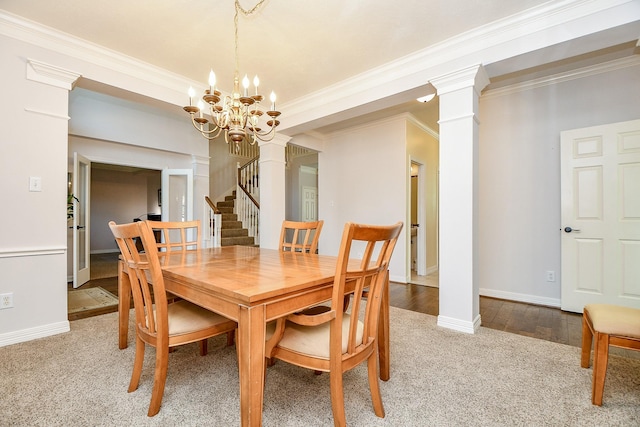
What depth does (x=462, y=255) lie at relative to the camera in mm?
2498

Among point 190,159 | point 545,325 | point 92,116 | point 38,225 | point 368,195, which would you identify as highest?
point 92,116

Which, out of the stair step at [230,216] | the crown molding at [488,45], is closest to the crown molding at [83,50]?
the crown molding at [488,45]

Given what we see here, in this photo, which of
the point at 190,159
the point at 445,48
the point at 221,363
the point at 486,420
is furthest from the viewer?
the point at 190,159

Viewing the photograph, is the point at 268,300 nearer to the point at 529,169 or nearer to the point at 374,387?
Result: the point at 374,387

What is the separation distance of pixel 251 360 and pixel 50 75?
3.00 metres

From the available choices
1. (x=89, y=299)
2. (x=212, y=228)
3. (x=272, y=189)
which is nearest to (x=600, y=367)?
(x=272, y=189)

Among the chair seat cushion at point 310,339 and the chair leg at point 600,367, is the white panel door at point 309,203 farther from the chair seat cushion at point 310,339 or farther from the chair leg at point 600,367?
the chair leg at point 600,367

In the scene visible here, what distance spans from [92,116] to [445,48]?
492 centimetres

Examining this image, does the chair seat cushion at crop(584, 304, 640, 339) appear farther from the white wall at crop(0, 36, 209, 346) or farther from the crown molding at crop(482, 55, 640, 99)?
the white wall at crop(0, 36, 209, 346)

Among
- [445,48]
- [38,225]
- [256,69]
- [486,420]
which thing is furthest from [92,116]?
[486,420]

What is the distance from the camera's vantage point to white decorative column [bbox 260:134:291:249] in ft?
14.1

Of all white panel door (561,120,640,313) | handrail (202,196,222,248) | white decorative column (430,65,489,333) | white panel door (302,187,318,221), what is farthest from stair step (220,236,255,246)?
white panel door (561,120,640,313)

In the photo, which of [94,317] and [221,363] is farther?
[94,317]

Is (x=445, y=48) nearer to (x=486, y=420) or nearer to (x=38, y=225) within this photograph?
(x=486, y=420)
